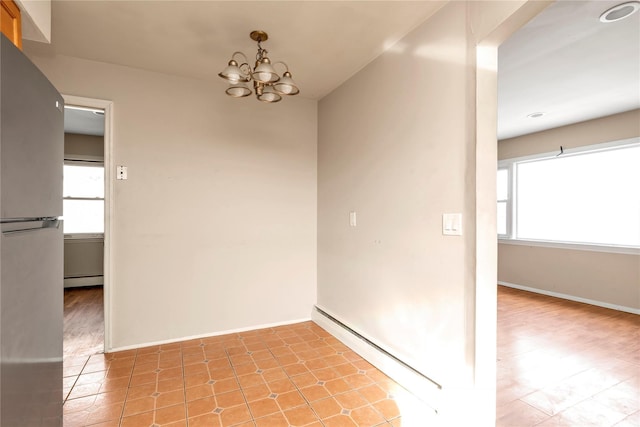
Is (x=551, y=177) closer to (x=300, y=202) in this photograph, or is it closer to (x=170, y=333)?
(x=300, y=202)

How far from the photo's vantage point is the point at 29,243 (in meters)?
1.16

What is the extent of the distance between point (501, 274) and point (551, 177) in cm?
183

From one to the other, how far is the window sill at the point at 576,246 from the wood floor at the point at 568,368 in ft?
2.64

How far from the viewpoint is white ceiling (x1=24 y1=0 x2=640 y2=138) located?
6.57 ft

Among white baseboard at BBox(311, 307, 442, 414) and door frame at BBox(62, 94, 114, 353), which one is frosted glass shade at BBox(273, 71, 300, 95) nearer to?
door frame at BBox(62, 94, 114, 353)

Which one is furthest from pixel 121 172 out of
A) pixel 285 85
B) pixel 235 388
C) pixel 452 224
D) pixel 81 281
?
pixel 81 281

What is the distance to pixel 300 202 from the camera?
3.51 m

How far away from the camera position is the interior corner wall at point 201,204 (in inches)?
109

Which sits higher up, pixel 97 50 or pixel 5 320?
pixel 97 50

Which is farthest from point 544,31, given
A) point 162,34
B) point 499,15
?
point 162,34

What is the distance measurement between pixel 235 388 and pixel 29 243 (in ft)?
5.12

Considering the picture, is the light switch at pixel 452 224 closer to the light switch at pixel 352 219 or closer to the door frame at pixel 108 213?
the light switch at pixel 352 219

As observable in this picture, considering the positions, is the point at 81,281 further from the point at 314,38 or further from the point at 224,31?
the point at 314,38

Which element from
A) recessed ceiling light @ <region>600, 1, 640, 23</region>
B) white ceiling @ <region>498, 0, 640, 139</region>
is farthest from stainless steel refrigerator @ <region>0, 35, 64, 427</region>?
recessed ceiling light @ <region>600, 1, 640, 23</region>
